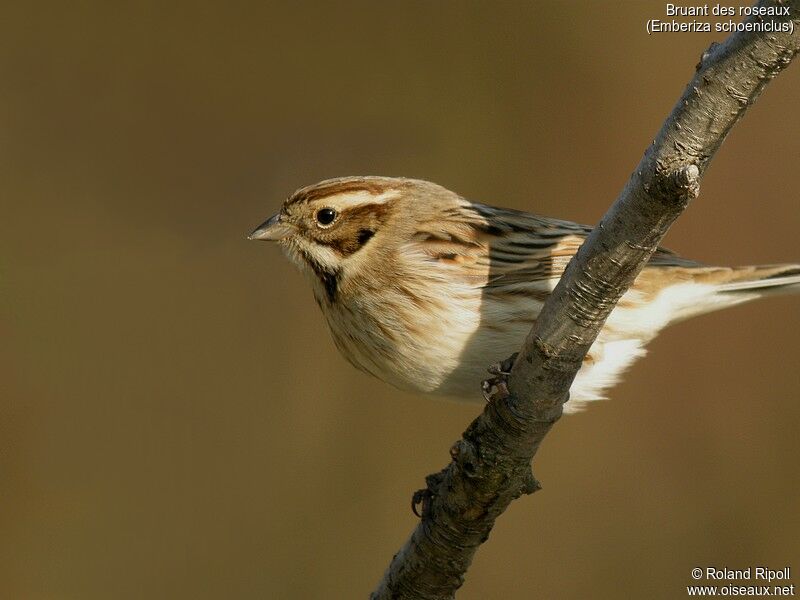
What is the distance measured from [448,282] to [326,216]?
640 mm

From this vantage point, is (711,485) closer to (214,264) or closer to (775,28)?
(214,264)

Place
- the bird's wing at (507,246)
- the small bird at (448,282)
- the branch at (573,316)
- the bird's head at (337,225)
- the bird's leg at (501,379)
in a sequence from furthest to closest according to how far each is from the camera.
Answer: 1. the bird's head at (337,225)
2. the bird's wing at (507,246)
3. the small bird at (448,282)
4. the bird's leg at (501,379)
5. the branch at (573,316)

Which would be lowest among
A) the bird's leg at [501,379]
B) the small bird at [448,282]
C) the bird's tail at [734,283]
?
the bird's leg at [501,379]

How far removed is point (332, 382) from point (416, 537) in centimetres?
320

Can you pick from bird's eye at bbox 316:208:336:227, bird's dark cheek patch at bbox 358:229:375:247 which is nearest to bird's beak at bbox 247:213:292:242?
bird's eye at bbox 316:208:336:227

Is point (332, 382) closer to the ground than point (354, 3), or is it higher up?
closer to the ground

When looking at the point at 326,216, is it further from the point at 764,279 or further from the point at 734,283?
the point at 764,279

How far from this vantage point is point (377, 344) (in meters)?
4.03

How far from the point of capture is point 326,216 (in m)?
4.38

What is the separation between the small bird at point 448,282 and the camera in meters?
3.95

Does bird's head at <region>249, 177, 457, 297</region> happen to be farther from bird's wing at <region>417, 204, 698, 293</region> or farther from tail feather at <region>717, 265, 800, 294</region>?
tail feather at <region>717, 265, 800, 294</region>

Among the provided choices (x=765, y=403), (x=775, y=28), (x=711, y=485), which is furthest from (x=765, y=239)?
(x=775, y=28)

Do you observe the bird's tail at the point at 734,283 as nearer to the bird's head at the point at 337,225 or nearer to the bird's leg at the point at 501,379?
the bird's head at the point at 337,225

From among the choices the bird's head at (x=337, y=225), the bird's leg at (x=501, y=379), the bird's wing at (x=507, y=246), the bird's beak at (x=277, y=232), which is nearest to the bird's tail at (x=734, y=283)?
the bird's wing at (x=507, y=246)
